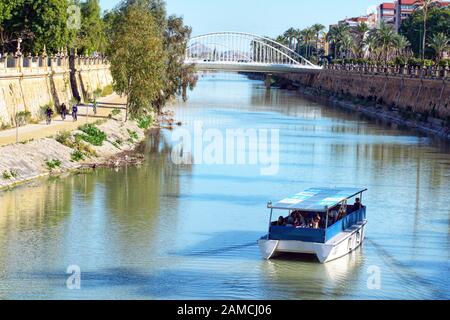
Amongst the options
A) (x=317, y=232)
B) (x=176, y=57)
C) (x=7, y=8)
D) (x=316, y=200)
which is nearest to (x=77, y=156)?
(x=316, y=200)

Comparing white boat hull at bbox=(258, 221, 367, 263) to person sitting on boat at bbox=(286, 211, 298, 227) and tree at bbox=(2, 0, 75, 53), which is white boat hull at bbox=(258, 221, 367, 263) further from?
tree at bbox=(2, 0, 75, 53)

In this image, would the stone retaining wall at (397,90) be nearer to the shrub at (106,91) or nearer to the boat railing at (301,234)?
the shrub at (106,91)

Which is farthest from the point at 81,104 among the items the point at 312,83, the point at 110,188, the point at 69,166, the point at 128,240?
the point at 312,83

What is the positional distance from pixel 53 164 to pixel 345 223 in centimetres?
1909

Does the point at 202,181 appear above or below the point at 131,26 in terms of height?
below

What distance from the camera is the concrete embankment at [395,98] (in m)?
81.2

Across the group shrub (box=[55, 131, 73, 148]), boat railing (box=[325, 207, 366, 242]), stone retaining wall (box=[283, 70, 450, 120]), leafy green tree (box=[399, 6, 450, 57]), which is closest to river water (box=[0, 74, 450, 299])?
boat railing (box=[325, 207, 366, 242])

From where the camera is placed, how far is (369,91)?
117m

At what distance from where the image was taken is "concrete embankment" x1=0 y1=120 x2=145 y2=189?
44.2 meters

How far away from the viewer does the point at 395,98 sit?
10150 cm

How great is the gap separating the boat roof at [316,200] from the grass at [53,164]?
16276mm

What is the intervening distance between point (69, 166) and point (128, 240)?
16.4 metres

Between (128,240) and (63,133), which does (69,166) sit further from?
(128,240)

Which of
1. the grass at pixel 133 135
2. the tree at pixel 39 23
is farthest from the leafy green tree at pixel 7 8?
the grass at pixel 133 135
